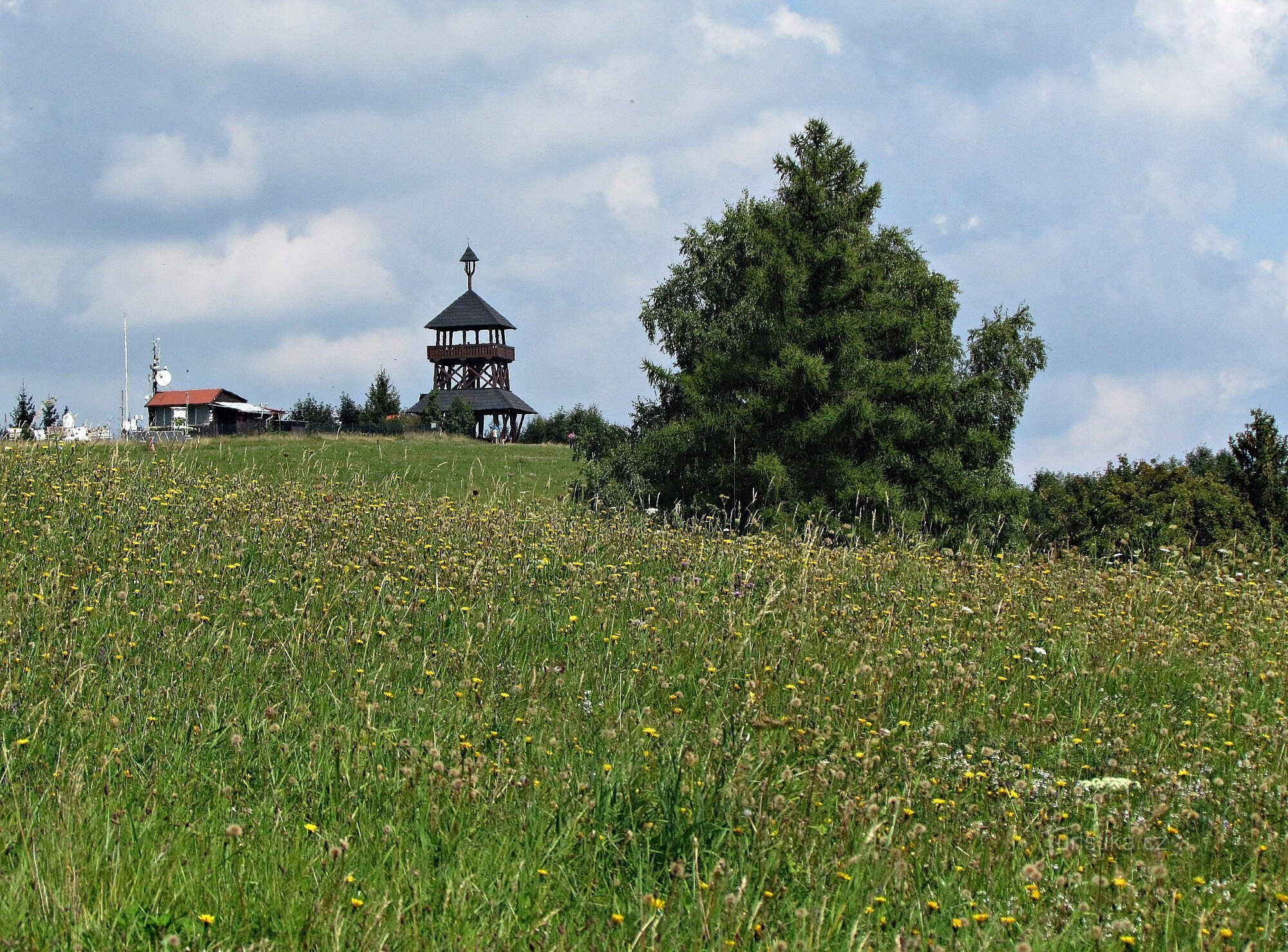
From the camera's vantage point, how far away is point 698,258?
3338 centimetres

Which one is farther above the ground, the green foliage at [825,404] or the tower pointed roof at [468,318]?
the tower pointed roof at [468,318]

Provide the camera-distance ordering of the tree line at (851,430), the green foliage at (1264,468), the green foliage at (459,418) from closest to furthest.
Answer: the tree line at (851,430), the green foliage at (1264,468), the green foliage at (459,418)

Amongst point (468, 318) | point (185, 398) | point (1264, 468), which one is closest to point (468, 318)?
point (468, 318)

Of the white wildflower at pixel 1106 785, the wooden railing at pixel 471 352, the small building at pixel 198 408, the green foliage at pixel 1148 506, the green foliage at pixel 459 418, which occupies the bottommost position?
the white wildflower at pixel 1106 785

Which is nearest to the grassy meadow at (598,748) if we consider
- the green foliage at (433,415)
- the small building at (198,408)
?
the green foliage at (433,415)

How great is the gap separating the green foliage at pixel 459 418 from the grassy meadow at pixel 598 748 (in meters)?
55.6

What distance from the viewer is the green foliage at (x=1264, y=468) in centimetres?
2802

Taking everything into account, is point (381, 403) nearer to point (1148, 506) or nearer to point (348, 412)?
point (348, 412)

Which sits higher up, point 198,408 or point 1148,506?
point 198,408

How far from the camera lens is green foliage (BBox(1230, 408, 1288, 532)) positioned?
2802 cm

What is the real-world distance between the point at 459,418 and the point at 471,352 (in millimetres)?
10433

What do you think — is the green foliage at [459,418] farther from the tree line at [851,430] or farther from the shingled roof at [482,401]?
the tree line at [851,430]

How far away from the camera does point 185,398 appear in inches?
3393

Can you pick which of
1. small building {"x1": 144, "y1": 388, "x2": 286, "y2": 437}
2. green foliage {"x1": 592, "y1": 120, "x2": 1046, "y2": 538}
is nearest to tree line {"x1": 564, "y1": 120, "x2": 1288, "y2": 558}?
green foliage {"x1": 592, "y1": 120, "x2": 1046, "y2": 538}
